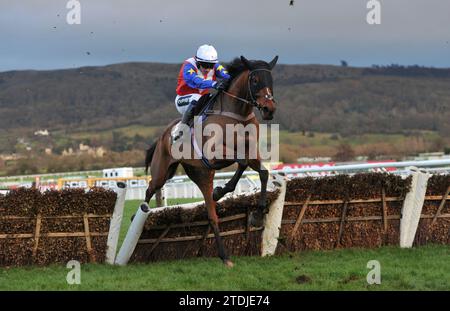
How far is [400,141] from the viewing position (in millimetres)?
74250

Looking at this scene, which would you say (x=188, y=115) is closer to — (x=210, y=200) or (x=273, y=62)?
(x=210, y=200)

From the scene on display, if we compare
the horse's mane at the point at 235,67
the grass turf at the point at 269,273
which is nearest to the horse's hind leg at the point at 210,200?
the grass turf at the point at 269,273

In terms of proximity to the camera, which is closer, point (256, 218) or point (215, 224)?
point (215, 224)

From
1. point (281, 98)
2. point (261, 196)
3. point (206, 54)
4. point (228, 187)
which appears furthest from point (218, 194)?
point (281, 98)

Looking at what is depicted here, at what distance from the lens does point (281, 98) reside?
11269cm

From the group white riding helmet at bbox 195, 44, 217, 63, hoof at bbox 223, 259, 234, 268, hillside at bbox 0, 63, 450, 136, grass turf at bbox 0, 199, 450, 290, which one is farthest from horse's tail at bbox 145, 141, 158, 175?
hillside at bbox 0, 63, 450, 136

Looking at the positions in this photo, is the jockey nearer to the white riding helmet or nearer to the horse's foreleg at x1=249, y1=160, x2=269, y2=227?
the white riding helmet

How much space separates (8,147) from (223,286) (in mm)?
65962

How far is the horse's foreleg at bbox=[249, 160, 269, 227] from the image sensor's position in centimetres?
870

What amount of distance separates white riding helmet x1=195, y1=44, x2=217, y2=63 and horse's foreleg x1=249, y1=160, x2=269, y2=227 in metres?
1.56

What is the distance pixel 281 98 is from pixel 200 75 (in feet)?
341

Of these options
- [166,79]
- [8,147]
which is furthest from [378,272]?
[166,79]

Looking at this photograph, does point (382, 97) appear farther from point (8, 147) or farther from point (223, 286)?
point (223, 286)

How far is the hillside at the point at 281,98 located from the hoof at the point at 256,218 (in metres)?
74.9
